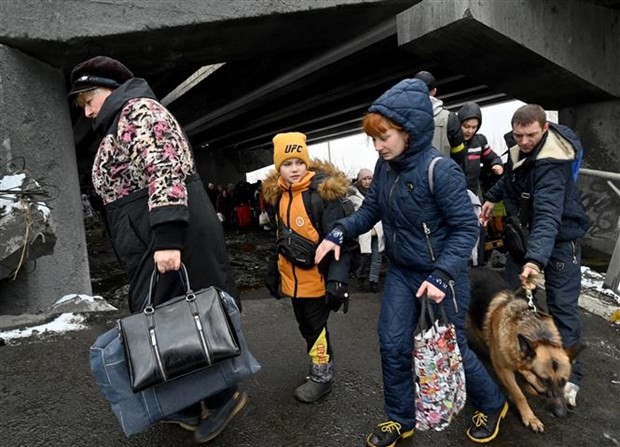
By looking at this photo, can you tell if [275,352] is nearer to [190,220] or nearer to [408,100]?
[190,220]

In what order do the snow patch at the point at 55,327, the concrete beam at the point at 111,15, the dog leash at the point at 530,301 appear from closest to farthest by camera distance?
the dog leash at the point at 530,301 < the snow patch at the point at 55,327 < the concrete beam at the point at 111,15

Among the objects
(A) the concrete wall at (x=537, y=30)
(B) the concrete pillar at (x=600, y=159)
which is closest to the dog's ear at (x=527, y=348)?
(A) the concrete wall at (x=537, y=30)

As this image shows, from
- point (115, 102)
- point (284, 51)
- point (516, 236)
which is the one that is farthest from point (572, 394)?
point (284, 51)

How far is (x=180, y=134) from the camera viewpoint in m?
2.19

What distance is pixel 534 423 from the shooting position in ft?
8.54

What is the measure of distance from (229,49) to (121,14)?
4.72 feet

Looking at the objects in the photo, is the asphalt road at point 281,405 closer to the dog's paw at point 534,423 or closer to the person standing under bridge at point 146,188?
the dog's paw at point 534,423

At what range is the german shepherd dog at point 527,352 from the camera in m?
2.38

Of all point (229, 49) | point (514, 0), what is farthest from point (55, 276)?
point (514, 0)

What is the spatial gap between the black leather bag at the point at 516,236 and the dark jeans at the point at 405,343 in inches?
37.5

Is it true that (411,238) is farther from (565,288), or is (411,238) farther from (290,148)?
(565,288)

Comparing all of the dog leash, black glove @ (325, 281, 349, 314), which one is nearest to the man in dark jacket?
the dog leash

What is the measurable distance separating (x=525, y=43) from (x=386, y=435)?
5984 mm

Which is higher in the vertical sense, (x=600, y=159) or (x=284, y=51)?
(x=284, y=51)
